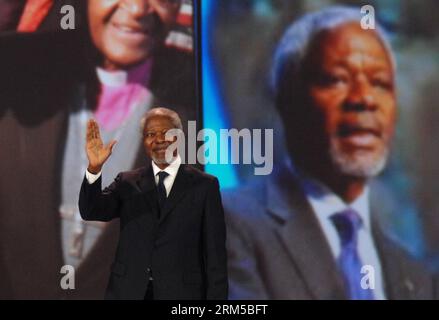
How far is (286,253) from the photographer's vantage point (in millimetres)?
4086

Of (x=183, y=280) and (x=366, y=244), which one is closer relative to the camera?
(x=183, y=280)

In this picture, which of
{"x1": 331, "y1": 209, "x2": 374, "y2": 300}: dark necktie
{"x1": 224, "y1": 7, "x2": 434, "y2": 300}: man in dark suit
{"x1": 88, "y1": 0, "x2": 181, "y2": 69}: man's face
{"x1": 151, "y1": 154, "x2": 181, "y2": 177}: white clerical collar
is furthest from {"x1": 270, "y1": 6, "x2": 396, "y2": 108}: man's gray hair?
{"x1": 151, "y1": 154, "x2": 181, "y2": 177}: white clerical collar

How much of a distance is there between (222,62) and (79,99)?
2.45 ft

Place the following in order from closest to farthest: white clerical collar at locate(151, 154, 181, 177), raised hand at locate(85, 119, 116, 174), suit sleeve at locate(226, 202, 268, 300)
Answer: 1. raised hand at locate(85, 119, 116, 174)
2. white clerical collar at locate(151, 154, 181, 177)
3. suit sleeve at locate(226, 202, 268, 300)

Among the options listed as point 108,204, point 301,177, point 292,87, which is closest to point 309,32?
point 292,87

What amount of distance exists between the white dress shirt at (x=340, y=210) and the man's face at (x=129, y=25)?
105 cm

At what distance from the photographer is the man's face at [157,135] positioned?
2274mm

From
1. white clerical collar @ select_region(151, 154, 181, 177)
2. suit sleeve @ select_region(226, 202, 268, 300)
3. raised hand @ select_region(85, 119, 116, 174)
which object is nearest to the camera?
raised hand @ select_region(85, 119, 116, 174)

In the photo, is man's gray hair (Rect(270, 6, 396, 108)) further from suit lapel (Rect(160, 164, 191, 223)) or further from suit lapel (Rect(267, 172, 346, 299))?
suit lapel (Rect(160, 164, 191, 223))

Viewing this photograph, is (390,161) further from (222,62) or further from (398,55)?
(222,62)

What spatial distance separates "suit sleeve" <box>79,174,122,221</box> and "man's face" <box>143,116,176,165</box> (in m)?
0.17

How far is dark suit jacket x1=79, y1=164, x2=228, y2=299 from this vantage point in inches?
89.7

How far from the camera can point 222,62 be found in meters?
4.09

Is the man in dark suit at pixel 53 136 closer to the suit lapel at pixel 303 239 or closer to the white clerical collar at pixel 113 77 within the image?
the white clerical collar at pixel 113 77
